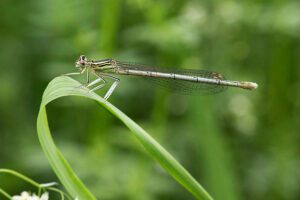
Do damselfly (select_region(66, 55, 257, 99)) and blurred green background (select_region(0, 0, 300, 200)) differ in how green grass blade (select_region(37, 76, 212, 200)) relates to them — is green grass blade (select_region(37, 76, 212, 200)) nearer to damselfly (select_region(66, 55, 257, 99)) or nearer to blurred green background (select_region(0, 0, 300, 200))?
damselfly (select_region(66, 55, 257, 99))

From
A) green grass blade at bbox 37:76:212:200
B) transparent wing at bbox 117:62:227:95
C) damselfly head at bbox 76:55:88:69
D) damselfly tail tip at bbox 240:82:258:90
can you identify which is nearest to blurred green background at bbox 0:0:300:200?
transparent wing at bbox 117:62:227:95

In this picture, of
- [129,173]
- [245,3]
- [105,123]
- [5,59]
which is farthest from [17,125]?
[245,3]

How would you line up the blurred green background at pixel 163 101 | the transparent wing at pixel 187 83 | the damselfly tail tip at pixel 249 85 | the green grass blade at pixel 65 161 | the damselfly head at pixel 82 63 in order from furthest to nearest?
1. the blurred green background at pixel 163 101
2. the transparent wing at pixel 187 83
3. the damselfly tail tip at pixel 249 85
4. the damselfly head at pixel 82 63
5. the green grass blade at pixel 65 161

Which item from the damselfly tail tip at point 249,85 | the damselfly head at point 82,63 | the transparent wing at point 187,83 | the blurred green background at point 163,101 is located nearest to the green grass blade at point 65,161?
the damselfly head at point 82,63

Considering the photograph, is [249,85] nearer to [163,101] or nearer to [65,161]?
[163,101]

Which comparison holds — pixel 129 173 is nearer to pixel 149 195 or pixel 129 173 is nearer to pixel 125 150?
pixel 149 195

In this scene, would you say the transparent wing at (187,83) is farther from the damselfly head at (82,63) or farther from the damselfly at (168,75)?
the damselfly head at (82,63)
